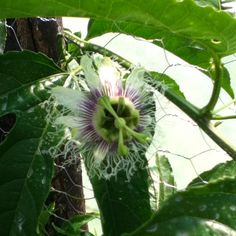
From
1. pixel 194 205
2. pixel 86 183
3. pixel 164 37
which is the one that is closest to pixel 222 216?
pixel 194 205

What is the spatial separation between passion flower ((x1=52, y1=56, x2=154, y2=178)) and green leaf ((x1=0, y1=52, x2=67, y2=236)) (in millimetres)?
48

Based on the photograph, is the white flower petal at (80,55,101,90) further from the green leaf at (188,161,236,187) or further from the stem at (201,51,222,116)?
the green leaf at (188,161,236,187)

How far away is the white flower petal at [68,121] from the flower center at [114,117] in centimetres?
2

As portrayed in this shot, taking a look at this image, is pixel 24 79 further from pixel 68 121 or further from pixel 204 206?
pixel 204 206

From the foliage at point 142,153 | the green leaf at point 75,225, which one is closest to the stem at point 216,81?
the foliage at point 142,153

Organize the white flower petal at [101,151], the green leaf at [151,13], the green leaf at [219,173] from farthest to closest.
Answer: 1. the green leaf at [219,173]
2. the white flower petal at [101,151]
3. the green leaf at [151,13]

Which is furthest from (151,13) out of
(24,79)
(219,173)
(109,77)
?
(219,173)

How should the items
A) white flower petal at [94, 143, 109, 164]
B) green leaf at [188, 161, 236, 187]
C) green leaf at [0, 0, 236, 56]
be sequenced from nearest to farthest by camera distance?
green leaf at [0, 0, 236, 56], white flower petal at [94, 143, 109, 164], green leaf at [188, 161, 236, 187]

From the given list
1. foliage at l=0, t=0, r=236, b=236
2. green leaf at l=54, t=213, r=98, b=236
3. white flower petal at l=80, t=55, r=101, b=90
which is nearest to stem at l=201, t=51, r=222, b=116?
foliage at l=0, t=0, r=236, b=236

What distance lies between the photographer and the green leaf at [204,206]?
21.3 inches

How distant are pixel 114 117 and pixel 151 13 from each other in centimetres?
12

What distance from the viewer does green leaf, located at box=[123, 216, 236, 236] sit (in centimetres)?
54

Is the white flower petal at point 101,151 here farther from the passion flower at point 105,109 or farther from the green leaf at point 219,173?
the green leaf at point 219,173

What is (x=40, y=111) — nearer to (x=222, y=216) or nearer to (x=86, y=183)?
(x=222, y=216)
